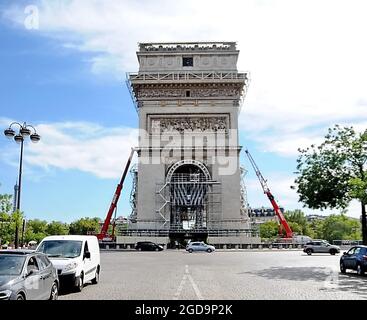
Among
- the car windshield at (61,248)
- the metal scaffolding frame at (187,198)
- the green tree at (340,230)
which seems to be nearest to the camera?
the car windshield at (61,248)

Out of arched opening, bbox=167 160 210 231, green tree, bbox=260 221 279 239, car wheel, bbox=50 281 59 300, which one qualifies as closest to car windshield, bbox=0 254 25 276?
car wheel, bbox=50 281 59 300

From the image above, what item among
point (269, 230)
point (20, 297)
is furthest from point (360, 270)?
point (269, 230)

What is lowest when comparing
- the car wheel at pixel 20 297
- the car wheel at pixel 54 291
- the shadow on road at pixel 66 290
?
the shadow on road at pixel 66 290

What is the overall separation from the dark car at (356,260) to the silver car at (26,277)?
48.0 feet

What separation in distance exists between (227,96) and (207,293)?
56.0m

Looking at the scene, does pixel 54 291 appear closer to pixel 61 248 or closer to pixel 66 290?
pixel 66 290

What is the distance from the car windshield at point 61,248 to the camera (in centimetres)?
1561

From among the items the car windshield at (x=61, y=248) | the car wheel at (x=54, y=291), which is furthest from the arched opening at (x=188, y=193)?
the car wheel at (x=54, y=291)

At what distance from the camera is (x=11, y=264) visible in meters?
10.7

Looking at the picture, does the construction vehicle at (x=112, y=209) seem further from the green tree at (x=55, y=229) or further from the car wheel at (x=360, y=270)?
the green tree at (x=55, y=229)

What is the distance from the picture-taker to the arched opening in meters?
65.3

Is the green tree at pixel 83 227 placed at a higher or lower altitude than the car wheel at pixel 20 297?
higher

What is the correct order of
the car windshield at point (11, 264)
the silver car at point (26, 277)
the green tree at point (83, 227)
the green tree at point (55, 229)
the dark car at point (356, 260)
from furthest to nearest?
1. the green tree at point (83, 227)
2. the green tree at point (55, 229)
3. the dark car at point (356, 260)
4. the car windshield at point (11, 264)
5. the silver car at point (26, 277)
